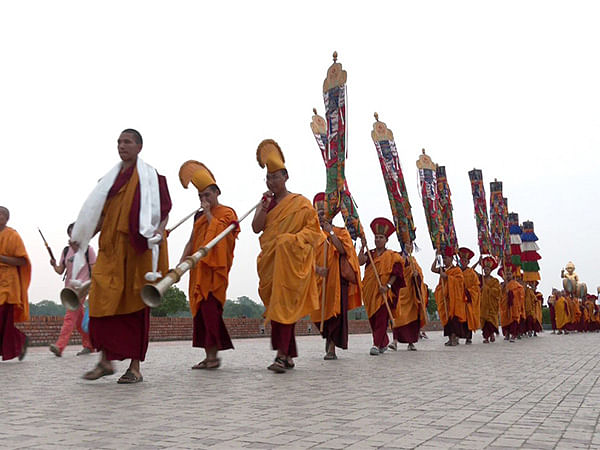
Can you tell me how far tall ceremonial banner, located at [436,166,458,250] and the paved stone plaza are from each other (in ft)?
31.7

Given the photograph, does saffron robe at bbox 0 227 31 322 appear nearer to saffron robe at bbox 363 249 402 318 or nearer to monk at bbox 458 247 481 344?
saffron robe at bbox 363 249 402 318

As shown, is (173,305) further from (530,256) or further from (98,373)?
(98,373)

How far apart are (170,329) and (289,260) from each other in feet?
40.4

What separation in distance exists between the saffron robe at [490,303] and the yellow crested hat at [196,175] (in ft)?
38.8

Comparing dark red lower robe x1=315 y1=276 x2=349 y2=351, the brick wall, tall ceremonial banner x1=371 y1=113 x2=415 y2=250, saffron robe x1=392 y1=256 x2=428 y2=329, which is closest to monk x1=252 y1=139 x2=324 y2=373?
dark red lower robe x1=315 y1=276 x2=349 y2=351

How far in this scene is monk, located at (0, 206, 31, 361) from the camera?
920 cm

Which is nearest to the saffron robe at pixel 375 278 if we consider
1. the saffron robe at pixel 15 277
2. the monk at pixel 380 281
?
the monk at pixel 380 281

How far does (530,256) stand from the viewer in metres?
26.5

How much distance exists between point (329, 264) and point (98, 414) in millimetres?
6210

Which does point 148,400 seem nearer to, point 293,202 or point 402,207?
point 293,202

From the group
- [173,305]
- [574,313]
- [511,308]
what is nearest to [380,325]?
[511,308]

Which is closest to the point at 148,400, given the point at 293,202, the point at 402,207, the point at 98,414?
the point at 98,414

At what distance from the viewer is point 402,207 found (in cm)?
1470

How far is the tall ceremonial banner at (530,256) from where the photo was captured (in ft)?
85.5
